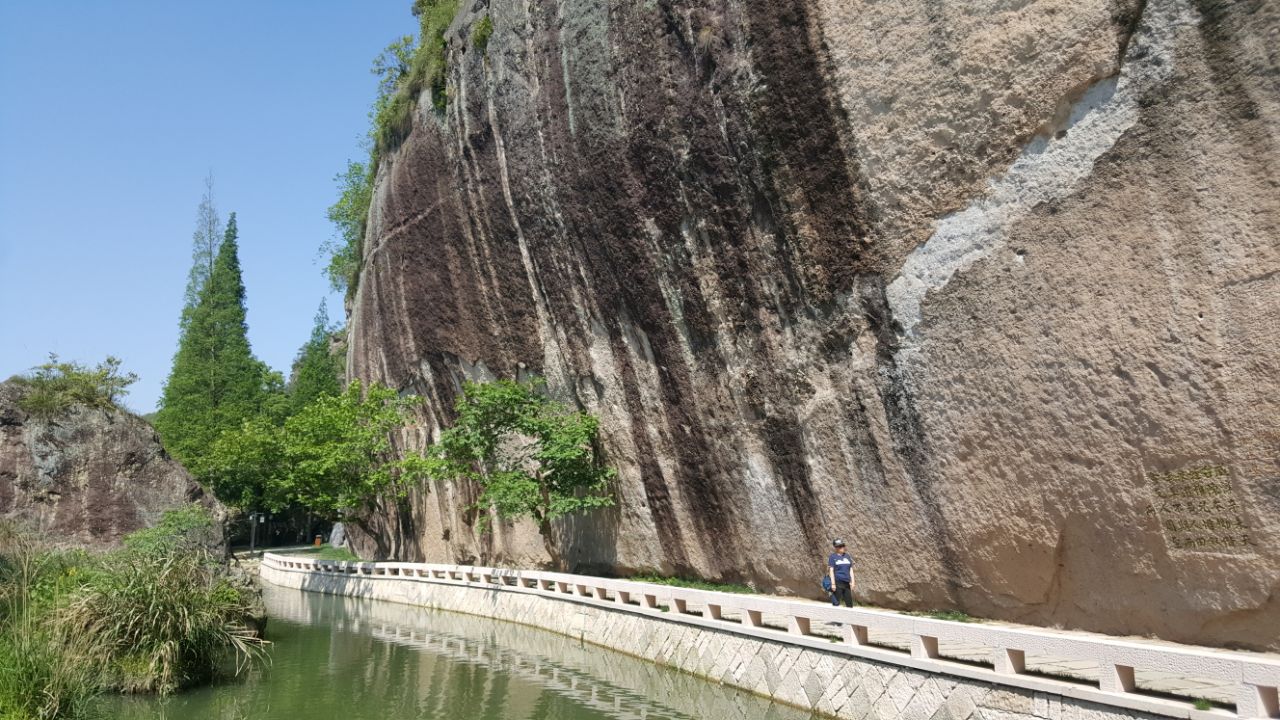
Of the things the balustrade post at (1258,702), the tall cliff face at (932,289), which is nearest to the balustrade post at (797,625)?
the tall cliff face at (932,289)

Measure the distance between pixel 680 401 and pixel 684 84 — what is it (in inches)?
210

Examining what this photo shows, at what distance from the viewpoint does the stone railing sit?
7039 millimetres

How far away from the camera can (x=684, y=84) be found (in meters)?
15.4

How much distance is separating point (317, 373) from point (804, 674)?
154 ft

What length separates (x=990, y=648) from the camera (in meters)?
9.88

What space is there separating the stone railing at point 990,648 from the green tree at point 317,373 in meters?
38.9

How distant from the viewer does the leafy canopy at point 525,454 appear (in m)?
19.4

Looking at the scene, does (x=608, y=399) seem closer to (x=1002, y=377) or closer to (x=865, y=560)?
(x=865, y=560)

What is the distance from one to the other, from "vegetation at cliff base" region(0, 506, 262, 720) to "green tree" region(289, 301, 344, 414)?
36556 mm

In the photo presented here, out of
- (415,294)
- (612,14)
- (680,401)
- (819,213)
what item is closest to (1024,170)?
(819,213)

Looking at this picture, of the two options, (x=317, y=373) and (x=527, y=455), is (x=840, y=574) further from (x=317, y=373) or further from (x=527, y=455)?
(x=317, y=373)

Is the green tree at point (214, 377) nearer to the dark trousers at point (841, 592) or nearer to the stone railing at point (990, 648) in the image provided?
the stone railing at point (990, 648)

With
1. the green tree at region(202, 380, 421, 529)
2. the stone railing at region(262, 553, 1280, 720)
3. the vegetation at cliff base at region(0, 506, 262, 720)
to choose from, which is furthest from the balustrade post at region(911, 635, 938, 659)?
the green tree at region(202, 380, 421, 529)

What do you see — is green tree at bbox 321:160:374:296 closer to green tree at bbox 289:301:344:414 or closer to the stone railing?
green tree at bbox 289:301:344:414
